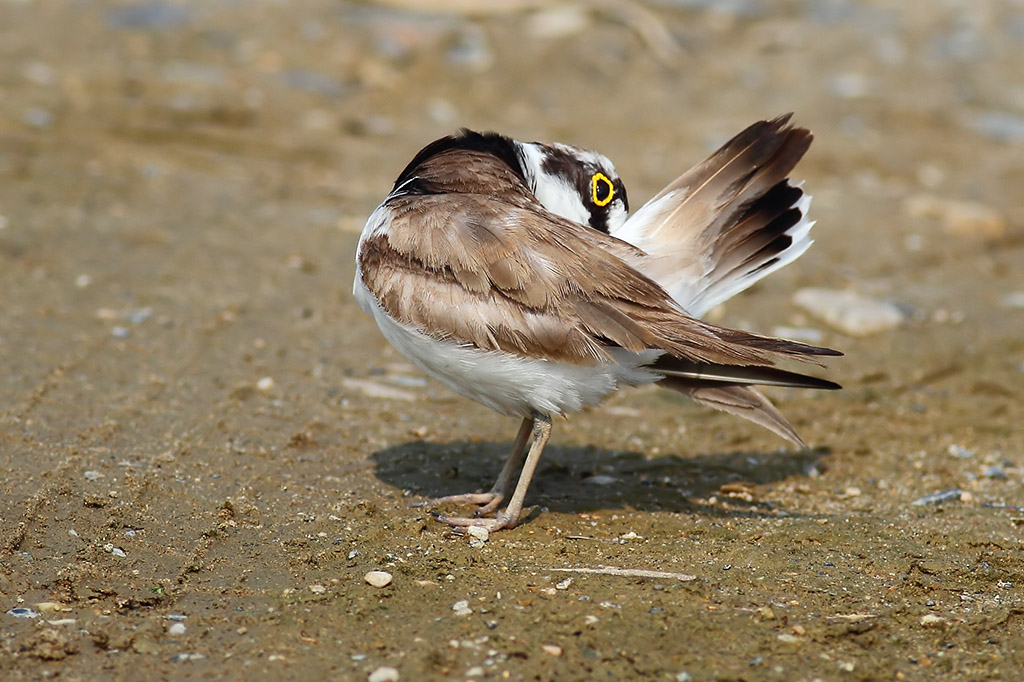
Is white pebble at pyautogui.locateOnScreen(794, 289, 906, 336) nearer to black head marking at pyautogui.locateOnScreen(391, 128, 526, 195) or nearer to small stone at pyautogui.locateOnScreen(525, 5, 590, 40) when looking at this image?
black head marking at pyautogui.locateOnScreen(391, 128, 526, 195)

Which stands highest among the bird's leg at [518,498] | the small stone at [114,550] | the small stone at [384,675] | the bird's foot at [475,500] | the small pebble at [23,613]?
the bird's leg at [518,498]

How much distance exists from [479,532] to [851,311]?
371cm

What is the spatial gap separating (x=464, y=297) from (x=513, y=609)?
4.23 ft

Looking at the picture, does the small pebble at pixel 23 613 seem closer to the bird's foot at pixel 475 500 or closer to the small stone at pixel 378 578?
the small stone at pixel 378 578

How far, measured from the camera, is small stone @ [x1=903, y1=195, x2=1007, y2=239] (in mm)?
8656

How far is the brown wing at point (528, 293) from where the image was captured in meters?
4.30

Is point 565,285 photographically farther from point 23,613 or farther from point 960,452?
point 960,452

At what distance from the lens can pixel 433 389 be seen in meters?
6.21

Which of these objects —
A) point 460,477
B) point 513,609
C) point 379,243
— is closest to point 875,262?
point 460,477

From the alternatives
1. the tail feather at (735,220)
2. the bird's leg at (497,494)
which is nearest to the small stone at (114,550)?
the bird's leg at (497,494)

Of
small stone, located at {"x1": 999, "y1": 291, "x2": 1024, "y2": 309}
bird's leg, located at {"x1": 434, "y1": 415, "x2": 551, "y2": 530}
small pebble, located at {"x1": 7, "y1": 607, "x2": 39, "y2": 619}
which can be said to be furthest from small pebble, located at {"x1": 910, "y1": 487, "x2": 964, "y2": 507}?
small pebble, located at {"x1": 7, "y1": 607, "x2": 39, "y2": 619}

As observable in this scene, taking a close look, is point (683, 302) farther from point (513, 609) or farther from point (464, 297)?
point (513, 609)

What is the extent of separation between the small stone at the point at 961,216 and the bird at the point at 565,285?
427cm

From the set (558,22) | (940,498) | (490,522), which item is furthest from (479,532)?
(558,22)
